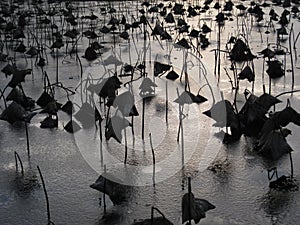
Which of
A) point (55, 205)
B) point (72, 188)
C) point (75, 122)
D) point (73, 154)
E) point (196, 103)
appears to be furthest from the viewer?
point (196, 103)

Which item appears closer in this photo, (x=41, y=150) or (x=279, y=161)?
(x=279, y=161)

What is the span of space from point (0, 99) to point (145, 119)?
4.14 feet

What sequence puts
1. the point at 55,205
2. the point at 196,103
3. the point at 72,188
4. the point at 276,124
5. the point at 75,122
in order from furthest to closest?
1. the point at 196,103
2. the point at 75,122
3. the point at 276,124
4. the point at 72,188
5. the point at 55,205

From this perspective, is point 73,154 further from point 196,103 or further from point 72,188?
point 196,103

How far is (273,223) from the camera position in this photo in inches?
97.6

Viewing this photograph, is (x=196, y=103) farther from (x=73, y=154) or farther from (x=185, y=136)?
(x=73, y=154)

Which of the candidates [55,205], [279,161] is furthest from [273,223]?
[55,205]

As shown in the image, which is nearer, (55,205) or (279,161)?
(55,205)

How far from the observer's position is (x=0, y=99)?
4348 mm

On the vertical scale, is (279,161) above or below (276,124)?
below

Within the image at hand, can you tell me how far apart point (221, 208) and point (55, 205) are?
799 millimetres

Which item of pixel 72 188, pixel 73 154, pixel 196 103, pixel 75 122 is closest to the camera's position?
pixel 72 188

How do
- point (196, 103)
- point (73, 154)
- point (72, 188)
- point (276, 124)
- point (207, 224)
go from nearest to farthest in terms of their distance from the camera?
point (207, 224), point (72, 188), point (276, 124), point (73, 154), point (196, 103)

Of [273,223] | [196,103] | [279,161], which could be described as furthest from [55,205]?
[196,103]
